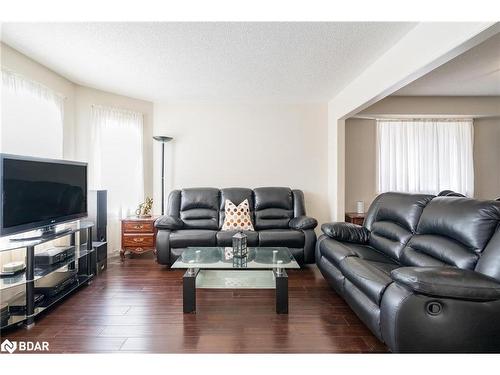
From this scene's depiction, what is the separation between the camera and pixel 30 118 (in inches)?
113

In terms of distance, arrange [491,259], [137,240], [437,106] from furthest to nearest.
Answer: [437,106]
[137,240]
[491,259]

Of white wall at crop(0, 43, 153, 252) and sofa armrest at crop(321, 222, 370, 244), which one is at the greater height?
white wall at crop(0, 43, 153, 252)

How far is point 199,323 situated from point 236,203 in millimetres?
2085

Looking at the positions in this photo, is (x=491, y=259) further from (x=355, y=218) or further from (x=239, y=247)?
(x=355, y=218)

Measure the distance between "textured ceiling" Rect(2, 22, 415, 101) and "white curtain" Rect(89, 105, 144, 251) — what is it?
20.2 inches

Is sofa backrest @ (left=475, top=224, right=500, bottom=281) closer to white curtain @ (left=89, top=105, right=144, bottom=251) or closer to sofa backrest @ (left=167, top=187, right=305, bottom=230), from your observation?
sofa backrest @ (left=167, top=187, right=305, bottom=230)

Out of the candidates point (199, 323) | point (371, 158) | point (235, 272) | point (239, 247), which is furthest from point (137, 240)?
point (371, 158)

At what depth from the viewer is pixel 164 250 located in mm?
3340

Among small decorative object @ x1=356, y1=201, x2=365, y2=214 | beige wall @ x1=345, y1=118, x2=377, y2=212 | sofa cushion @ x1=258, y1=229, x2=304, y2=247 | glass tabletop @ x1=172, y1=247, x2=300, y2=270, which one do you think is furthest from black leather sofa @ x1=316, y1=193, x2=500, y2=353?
beige wall @ x1=345, y1=118, x2=377, y2=212

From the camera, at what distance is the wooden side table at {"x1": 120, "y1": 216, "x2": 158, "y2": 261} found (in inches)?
144

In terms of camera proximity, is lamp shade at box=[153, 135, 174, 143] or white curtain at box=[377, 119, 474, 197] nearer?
lamp shade at box=[153, 135, 174, 143]

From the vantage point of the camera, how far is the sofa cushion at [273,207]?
3.87m

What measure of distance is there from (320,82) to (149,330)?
3430mm
